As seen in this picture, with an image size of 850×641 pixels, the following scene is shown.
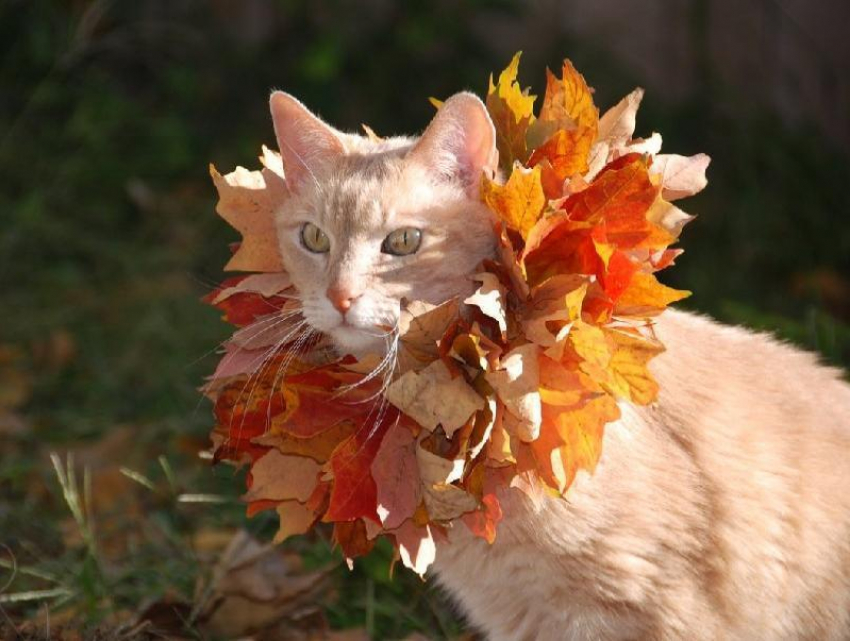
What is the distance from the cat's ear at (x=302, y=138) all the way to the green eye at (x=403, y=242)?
0.20 m

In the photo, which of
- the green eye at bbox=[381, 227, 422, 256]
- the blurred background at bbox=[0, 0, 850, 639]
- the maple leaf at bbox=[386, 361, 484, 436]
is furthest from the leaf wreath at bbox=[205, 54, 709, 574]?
the blurred background at bbox=[0, 0, 850, 639]

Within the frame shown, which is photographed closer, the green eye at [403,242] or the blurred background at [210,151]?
the green eye at [403,242]

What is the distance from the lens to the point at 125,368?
11.3 feet

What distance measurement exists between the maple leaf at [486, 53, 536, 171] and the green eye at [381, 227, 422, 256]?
18cm

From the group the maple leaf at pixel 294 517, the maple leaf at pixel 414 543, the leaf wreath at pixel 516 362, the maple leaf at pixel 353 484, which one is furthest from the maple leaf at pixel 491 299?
the maple leaf at pixel 294 517

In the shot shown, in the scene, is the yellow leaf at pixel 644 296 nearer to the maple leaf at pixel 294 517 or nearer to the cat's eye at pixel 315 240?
the cat's eye at pixel 315 240

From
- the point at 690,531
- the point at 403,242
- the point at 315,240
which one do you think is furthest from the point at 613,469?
the point at 315,240

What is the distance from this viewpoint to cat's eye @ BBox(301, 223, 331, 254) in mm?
1821

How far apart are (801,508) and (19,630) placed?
4.45ft

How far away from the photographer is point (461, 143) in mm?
1699

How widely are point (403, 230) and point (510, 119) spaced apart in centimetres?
23

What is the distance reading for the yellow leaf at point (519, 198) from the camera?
5.24 ft

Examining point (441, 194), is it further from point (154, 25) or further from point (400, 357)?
point (154, 25)

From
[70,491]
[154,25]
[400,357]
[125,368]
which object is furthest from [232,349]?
[154,25]
